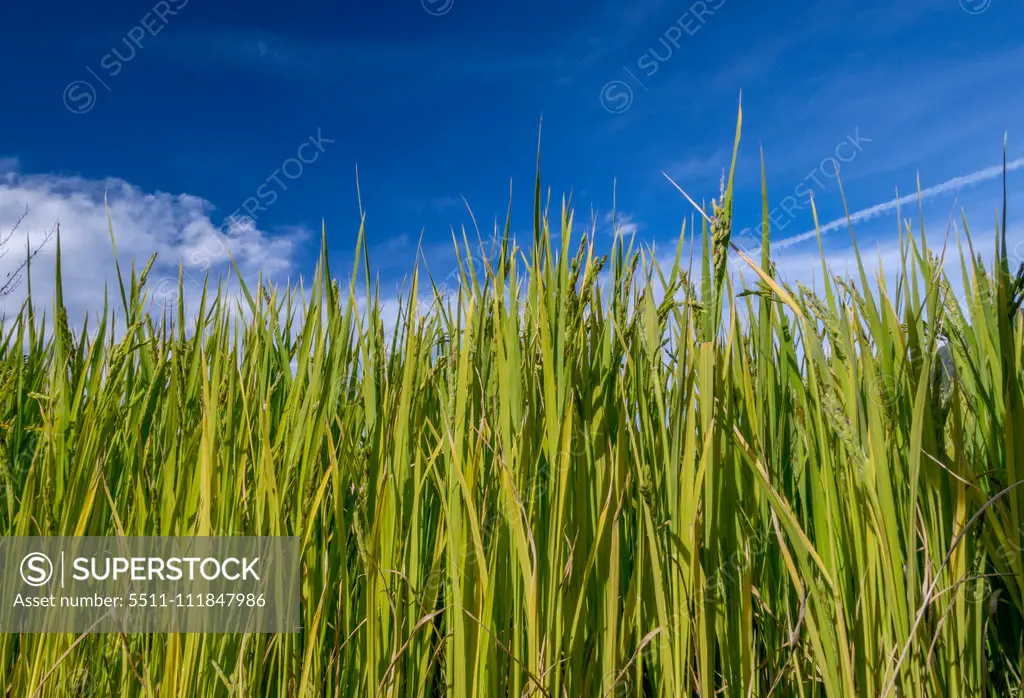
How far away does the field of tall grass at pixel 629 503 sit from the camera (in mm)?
1143

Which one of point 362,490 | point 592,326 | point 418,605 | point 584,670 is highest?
point 592,326

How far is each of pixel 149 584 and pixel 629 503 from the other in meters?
1.15

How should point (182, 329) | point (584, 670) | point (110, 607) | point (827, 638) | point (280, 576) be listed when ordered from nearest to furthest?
point (827, 638) → point (280, 576) → point (584, 670) → point (110, 607) → point (182, 329)

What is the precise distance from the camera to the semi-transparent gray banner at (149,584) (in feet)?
4.23

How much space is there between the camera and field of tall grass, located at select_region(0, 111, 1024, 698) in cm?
114

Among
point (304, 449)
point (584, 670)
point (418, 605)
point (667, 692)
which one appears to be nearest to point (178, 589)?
point (304, 449)

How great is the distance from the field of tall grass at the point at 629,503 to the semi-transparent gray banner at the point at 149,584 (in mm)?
49

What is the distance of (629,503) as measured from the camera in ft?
4.81

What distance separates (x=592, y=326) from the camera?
1455 mm

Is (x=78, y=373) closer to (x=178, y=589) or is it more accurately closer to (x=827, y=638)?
(x=178, y=589)

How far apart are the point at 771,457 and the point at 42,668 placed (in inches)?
73.9

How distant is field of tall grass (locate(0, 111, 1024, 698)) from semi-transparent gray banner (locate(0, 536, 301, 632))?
0.05 m

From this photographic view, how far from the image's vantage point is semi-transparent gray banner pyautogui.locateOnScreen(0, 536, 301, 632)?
1.29 m

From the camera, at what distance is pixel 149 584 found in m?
1.47
